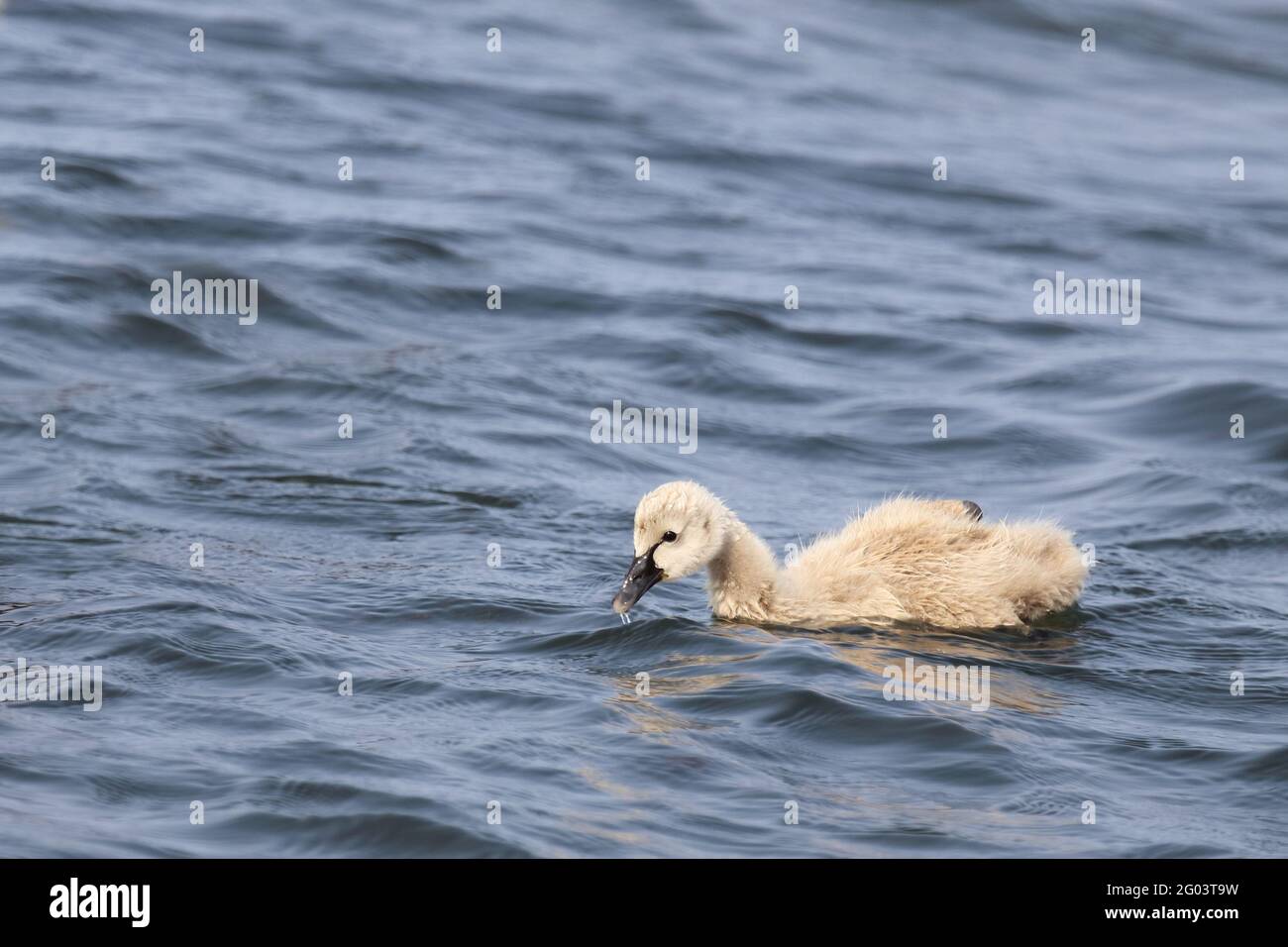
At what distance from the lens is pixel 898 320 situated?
1606 centimetres

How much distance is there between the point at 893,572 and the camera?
9766 millimetres

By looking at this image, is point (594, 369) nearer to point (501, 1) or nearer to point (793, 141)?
point (793, 141)

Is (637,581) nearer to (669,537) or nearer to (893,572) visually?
(669,537)

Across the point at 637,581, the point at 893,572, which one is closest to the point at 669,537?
the point at 637,581

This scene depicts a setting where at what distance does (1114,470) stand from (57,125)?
10.9 metres

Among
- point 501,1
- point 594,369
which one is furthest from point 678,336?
point 501,1

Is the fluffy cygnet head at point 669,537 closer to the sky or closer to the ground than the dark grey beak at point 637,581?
closer to the sky

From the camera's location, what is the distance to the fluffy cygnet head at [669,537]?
9359 millimetres

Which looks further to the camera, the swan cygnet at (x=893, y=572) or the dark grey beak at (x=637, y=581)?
the swan cygnet at (x=893, y=572)

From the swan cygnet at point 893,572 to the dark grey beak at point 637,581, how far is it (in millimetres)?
30

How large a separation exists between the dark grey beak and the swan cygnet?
0.10 ft

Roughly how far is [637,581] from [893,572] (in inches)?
51.9

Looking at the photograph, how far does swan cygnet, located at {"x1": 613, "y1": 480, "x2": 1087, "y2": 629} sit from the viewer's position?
9656 mm

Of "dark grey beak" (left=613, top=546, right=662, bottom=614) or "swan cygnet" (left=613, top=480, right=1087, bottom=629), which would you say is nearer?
"dark grey beak" (left=613, top=546, right=662, bottom=614)
